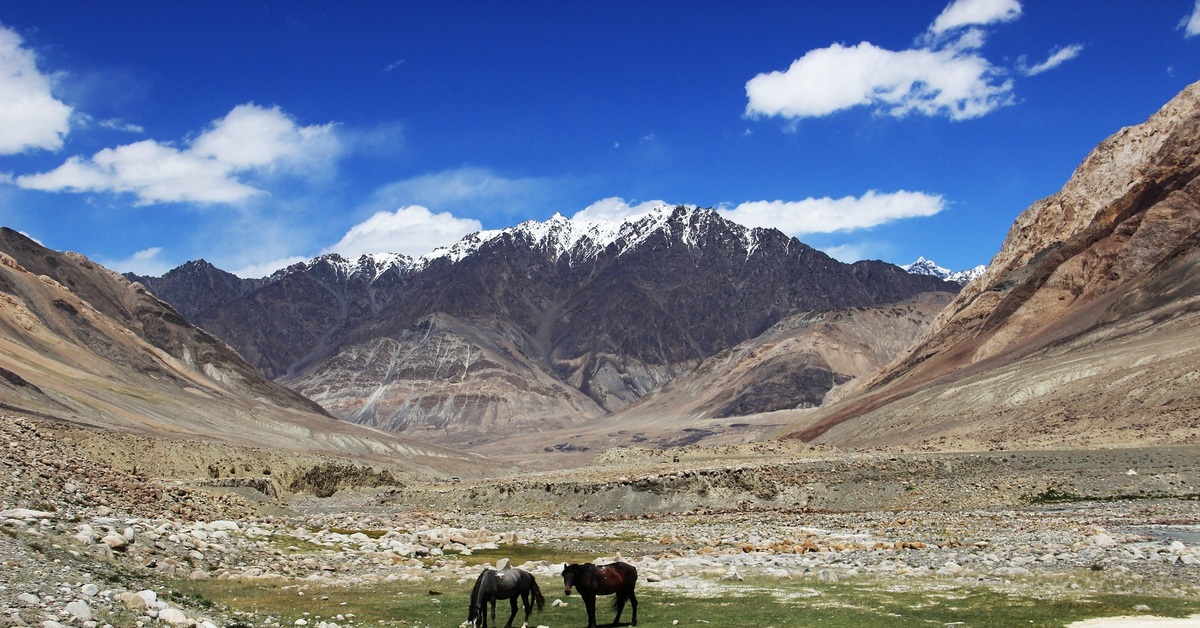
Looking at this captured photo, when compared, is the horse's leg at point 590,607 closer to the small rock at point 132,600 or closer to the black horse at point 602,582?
the black horse at point 602,582

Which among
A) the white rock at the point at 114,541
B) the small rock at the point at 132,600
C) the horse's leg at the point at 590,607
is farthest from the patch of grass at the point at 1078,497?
the small rock at the point at 132,600

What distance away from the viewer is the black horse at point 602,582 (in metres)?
19.2

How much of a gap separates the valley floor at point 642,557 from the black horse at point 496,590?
1040mm

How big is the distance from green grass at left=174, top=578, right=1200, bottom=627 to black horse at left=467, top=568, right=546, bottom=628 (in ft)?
3.08

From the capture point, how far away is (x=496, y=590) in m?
18.9

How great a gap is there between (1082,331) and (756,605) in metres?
121

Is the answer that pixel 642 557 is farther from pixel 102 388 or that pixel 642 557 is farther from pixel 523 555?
pixel 102 388

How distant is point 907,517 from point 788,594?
2831 cm

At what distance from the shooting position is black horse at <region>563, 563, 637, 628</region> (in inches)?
755

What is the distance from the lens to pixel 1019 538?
3569cm

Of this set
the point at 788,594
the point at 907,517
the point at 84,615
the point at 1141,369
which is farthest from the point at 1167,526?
the point at 1141,369

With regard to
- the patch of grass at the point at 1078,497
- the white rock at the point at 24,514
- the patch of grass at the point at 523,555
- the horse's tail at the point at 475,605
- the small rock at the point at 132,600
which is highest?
the white rock at the point at 24,514

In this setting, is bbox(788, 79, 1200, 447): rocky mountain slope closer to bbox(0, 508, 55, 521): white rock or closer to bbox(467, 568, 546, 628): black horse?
bbox(467, 568, 546, 628): black horse

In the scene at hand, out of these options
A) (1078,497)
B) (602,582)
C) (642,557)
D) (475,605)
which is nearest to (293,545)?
(642,557)
